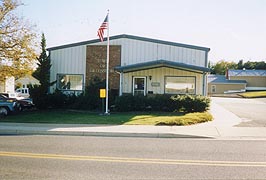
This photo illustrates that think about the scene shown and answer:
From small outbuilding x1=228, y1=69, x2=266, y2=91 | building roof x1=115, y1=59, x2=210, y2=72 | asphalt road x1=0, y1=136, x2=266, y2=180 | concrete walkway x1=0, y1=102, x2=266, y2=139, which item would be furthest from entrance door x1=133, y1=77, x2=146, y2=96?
small outbuilding x1=228, y1=69, x2=266, y2=91

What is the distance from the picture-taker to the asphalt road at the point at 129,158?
19.1 feet

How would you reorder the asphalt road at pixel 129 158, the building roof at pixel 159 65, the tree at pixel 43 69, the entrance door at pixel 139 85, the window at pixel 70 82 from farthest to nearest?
1. the window at pixel 70 82
2. the tree at pixel 43 69
3. the entrance door at pixel 139 85
4. the building roof at pixel 159 65
5. the asphalt road at pixel 129 158

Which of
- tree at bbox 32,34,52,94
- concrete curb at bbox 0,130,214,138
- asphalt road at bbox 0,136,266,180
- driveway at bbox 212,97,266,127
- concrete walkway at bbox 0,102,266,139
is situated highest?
tree at bbox 32,34,52,94

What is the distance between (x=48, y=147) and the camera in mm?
8461

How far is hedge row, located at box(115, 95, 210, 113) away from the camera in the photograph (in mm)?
17453

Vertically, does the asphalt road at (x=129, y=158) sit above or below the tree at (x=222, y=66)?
below

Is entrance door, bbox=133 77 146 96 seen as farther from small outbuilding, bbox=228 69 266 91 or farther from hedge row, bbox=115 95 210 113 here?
small outbuilding, bbox=228 69 266 91

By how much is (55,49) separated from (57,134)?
42.3 feet

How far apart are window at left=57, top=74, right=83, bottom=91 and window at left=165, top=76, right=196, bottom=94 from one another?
7.07 meters

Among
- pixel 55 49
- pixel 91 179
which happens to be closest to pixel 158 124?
pixel 91 179

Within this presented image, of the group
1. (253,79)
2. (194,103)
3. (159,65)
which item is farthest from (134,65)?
(253,79)

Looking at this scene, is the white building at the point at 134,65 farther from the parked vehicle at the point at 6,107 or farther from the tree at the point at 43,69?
the parked vehicle at the point at 6,107

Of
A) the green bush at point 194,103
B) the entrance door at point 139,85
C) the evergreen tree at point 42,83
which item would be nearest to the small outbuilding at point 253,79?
the entrance door at point 139,85

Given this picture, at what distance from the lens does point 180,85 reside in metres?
20.4
